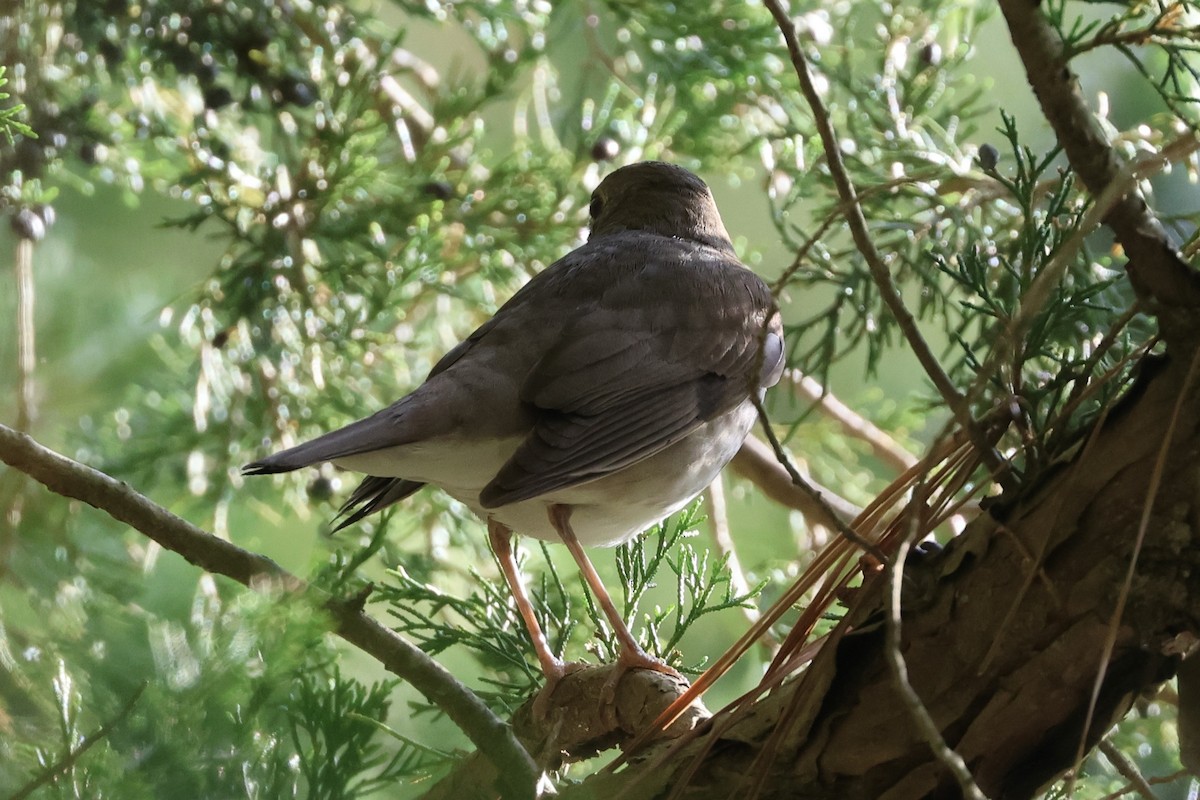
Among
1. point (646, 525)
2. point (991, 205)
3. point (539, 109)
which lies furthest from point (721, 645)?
point (539, 109)

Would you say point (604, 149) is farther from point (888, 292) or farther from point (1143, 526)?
point (1143, 526)

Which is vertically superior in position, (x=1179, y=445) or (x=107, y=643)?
(x=107, y=643)

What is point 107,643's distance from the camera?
48.3 inches

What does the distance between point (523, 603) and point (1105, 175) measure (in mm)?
1453

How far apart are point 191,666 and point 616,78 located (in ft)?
9.66

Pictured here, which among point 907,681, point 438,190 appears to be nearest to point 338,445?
point 907,681

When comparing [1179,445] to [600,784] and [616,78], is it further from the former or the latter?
[616,78]

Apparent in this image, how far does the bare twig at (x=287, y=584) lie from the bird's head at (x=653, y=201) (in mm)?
1875

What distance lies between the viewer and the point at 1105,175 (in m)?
1.39

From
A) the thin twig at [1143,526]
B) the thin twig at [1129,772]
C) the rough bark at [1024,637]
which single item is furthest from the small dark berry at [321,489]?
the thin twig at [1143,526]

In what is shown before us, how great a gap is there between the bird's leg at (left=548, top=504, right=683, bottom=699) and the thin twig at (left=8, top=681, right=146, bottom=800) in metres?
1.11

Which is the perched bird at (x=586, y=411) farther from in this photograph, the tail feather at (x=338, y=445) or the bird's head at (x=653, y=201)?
the bird's head at (x=653, y=201)

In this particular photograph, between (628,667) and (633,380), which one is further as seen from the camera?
(633,380)

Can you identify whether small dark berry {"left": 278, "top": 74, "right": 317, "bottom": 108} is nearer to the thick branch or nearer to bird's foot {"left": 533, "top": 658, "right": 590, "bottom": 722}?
bird's foot {"left": 533, "top": 658, "right": 590, "bottom": 722}
